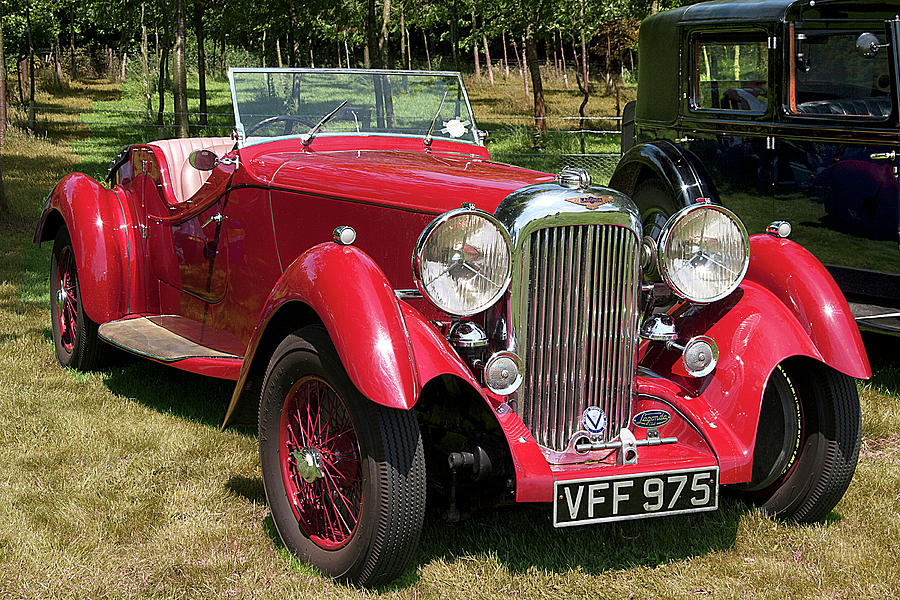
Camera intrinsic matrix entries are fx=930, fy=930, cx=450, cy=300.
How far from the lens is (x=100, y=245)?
5125 mm

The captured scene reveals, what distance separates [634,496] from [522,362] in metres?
0.55

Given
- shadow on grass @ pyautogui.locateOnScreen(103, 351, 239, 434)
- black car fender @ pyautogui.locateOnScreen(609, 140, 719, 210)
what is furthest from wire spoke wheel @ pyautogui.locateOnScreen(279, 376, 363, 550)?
black car fender @ pyautogui.locateOnScreen(609, 140, 719, 210)

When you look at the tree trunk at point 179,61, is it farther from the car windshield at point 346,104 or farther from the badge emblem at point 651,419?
the badge emblem at point 651,419

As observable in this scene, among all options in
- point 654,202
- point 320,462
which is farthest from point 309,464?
point 654,202

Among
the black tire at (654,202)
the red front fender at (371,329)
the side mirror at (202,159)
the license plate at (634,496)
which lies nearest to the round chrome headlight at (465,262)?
the red front fender at (371,329)

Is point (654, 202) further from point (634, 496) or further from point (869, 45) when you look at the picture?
point (634, 496)

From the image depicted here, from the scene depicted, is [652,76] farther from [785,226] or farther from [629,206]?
[629,206]

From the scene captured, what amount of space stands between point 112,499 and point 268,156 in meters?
1.71

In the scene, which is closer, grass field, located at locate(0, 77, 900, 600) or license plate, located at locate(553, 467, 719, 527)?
license plate, located at locate(553, 467, 719, 527)

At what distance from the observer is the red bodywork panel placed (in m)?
2.91

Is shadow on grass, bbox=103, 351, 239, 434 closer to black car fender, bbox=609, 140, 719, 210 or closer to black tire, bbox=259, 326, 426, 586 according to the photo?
black tire, bbox=259, 326, 426, 586

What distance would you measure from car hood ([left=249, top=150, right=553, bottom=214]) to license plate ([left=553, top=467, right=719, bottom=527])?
1.00 meters

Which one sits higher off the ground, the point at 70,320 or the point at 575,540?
the point at 70,320

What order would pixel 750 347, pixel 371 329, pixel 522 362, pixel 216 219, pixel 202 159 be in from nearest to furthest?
1. pixel 371 329
2. pixel 522 362
3. pixel 750 347
4. pixel 202 159
5. pixel 216 219
